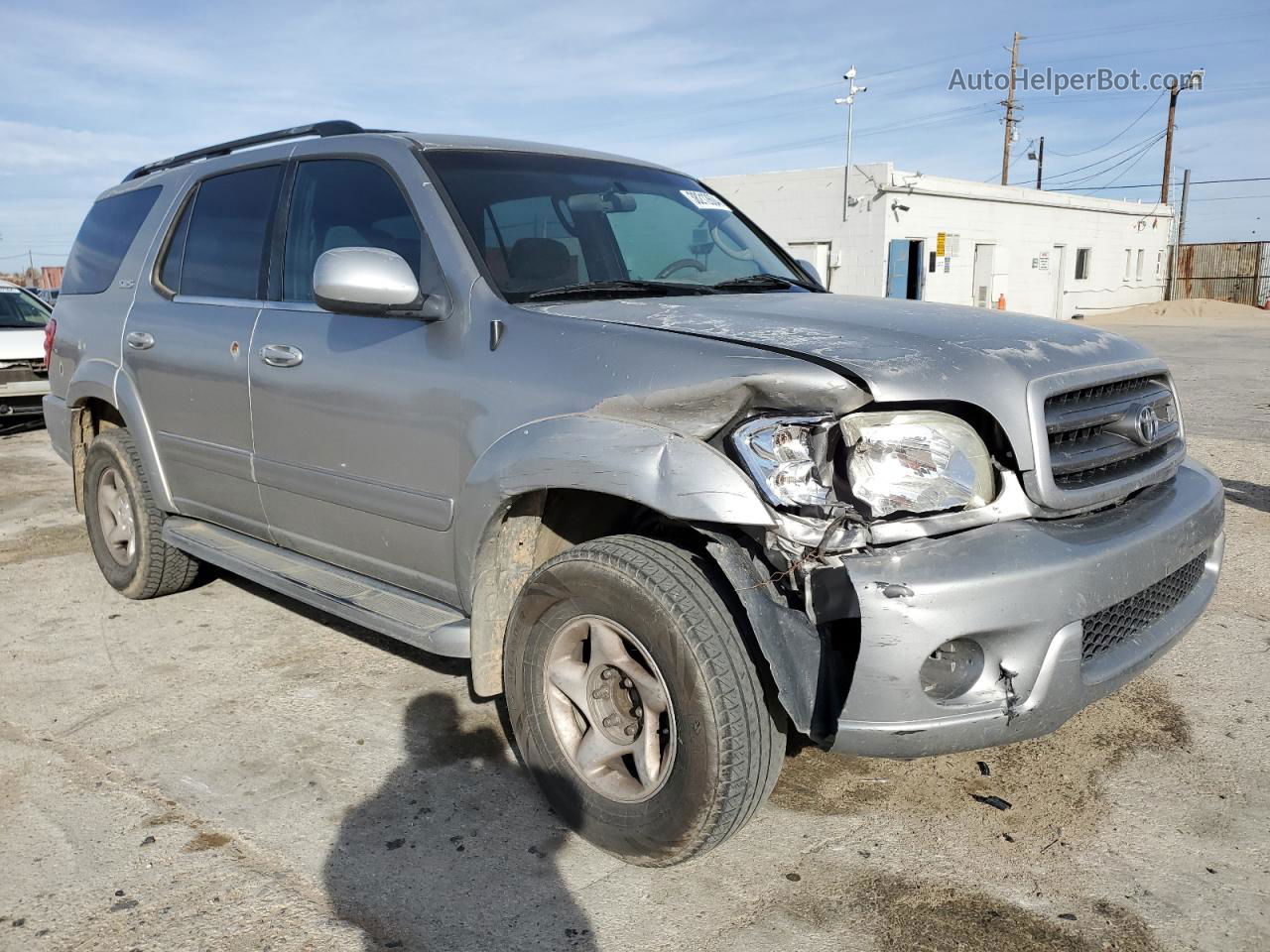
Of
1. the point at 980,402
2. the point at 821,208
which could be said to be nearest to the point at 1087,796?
the point at 980,402

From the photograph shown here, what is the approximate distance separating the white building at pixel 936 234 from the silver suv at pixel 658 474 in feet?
66.9

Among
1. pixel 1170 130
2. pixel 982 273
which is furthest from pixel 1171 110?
pixel 982 273

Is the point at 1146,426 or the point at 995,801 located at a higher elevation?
the point at 1146,426

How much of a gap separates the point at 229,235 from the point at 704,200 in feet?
6.37

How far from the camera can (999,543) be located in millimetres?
2250

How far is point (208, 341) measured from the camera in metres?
3.90

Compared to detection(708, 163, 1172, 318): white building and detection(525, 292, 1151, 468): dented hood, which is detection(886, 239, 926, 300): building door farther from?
detection(525, 292, 1151, 468): dented hood

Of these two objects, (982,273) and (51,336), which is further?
(982,273)

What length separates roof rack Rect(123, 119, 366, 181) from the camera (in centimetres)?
378

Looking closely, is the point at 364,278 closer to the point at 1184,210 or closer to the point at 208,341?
the point at 208,341

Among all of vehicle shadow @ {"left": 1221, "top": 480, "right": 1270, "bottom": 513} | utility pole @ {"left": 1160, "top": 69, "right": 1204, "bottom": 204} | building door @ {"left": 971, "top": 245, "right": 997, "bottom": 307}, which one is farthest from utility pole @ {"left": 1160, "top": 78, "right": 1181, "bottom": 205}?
vehicle shadow @ {"left": 1221, "top": 480, "right": 1270, "bottom": 513}

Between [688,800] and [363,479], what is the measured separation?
1526mm

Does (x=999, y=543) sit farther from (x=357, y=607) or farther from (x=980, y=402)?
(x=357, y=607)

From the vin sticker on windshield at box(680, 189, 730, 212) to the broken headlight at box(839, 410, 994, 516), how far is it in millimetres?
1949
